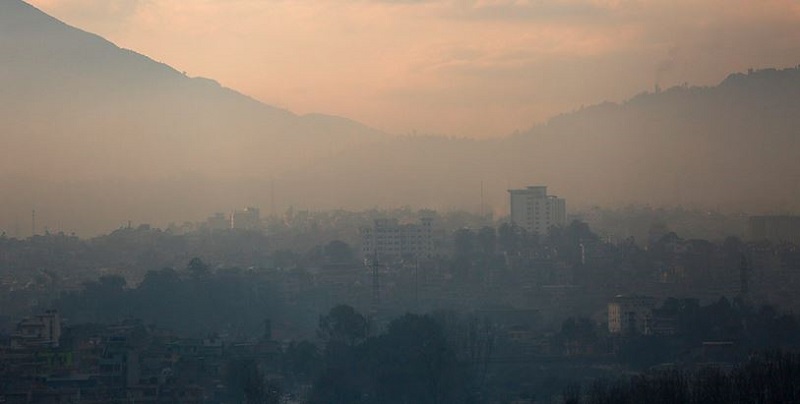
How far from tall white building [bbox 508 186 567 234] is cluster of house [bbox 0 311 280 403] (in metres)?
36.6

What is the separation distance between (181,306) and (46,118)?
4356cm

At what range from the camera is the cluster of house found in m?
30.0

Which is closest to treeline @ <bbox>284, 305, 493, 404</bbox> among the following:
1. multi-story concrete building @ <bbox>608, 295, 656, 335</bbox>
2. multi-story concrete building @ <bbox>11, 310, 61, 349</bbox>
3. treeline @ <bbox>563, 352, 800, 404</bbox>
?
treeline @ <bbox>563, 352, 800, 404</bbox>

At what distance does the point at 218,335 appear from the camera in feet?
130

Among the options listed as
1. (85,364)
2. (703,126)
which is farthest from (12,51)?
(85,364)

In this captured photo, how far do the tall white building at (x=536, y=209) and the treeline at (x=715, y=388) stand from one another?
4470 centimetres

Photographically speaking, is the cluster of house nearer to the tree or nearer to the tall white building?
the tree

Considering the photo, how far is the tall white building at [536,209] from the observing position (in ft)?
244

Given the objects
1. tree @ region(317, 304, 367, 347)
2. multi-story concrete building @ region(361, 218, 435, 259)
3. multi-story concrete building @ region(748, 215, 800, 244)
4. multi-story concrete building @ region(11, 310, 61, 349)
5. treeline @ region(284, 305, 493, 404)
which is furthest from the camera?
multi-story concrete building @ region(361, 218, 435, 259)

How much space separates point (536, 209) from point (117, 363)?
44425mm

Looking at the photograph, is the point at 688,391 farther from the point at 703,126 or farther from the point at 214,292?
the point at 703,126

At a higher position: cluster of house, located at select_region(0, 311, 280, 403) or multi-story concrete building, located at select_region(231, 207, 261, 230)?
multi-story concrete building, located at select_region(231, 207, 261, 230)

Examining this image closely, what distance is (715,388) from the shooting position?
1036 inches

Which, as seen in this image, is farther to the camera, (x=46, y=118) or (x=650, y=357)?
(x=46, y=118)
